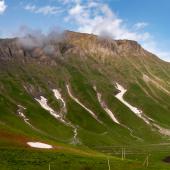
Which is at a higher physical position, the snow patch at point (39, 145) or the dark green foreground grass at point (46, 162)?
the snow patch at point (39, 145)

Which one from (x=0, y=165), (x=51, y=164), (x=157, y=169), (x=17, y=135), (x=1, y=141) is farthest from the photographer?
Result: (x=17, y=135)

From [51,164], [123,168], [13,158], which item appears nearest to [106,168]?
[123,168]

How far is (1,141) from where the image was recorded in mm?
84000

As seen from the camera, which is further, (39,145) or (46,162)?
(39,145)

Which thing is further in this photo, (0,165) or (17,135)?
(17,135)

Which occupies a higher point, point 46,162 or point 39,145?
point 39,145

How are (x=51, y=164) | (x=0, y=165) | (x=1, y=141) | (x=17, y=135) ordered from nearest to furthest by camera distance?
(x=0, y=165)
(x=51, y=164)
(x=1, y=141)
(x=17, y=135)

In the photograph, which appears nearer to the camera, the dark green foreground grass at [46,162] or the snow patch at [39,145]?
the dark green foreground grass at [46,162]

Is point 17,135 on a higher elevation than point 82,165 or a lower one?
higher

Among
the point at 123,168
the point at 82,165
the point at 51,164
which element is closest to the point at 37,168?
the point at 51,164

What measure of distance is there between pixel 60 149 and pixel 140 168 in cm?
2163

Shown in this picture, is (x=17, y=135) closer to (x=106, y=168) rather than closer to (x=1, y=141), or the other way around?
(x=1, y=141)

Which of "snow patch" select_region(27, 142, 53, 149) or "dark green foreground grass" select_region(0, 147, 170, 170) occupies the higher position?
"snow patch" select_region(27, 142, 53, 149)

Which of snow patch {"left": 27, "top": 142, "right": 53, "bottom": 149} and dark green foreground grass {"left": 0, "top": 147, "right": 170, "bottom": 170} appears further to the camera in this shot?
snow patch {"left": 27, "top": 142, "right": 53, "bottom": 149}
